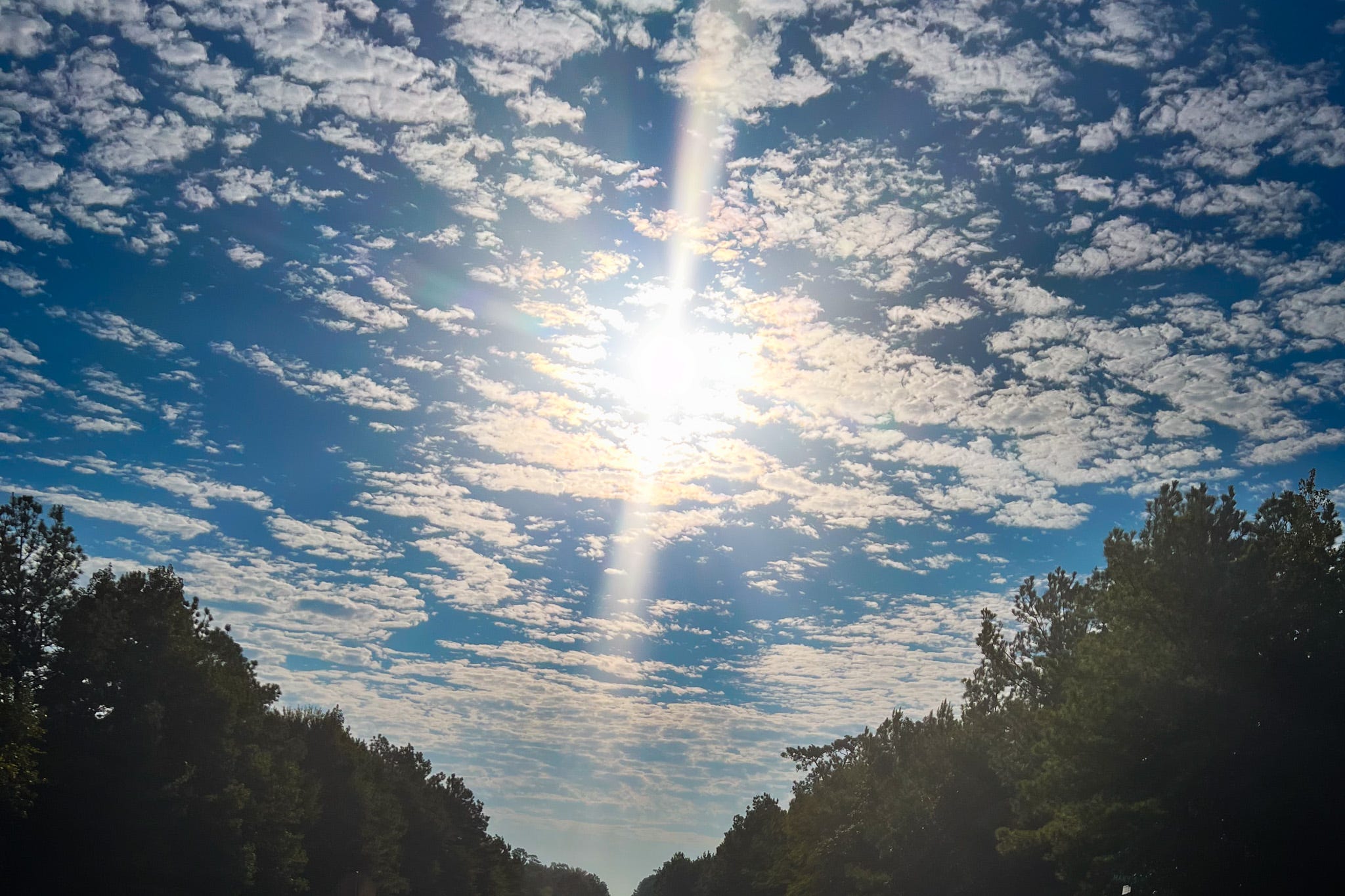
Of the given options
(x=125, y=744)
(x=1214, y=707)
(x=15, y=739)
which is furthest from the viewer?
(x=125, y=744)

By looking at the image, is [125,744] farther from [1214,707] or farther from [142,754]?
[1214,707]

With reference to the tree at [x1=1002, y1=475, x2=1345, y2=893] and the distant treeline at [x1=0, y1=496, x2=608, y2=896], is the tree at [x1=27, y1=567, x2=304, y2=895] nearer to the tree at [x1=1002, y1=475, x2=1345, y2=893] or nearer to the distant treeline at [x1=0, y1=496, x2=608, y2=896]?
the distant treeline at [x1=0, y1=496, x2=608, y2=896]

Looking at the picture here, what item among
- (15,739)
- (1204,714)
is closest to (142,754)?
(15,739)

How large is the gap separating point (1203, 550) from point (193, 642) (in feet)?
141

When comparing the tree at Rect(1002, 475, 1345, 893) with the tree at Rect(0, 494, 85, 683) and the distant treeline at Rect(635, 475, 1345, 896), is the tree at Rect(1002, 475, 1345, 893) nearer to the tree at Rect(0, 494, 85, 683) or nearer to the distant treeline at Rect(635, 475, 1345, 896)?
the distant treeline at Rect(635, 475, 1345, 896)

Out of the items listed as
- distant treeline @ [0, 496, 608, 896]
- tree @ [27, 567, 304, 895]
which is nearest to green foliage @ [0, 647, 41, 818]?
distant treeline @ [0, 496, 608, 896]

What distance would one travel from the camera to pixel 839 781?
247 ft

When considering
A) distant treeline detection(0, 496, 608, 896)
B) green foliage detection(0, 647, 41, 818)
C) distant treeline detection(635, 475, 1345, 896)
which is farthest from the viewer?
distant treeline detection(0, 496, 608, 896)

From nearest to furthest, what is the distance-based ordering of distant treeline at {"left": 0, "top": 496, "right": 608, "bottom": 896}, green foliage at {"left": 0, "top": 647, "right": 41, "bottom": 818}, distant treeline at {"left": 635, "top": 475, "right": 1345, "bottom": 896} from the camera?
distant treeline at {"left": 635, "top": 475, "right": 1345, "bottom": 896} → green foliage at {"left": 0, "top": 647, "right": 41, "bottom": 818} → distant treeline at {"left": 0, "top": 496, "right": 608, "bottom": 896}

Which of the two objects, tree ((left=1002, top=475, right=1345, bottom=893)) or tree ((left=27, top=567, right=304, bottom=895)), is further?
tree ((left=27, top=567, right=304, bottom=895))

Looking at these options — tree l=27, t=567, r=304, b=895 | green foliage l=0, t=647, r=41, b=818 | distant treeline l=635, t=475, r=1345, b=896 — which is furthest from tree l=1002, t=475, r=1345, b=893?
tree l=27, t=567, r=304, b=895

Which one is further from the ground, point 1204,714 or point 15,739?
point 1204,714

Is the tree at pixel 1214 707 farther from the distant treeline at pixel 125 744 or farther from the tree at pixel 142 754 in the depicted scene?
the tree at pixel 142 754

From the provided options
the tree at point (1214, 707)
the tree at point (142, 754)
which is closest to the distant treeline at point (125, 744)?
the tree at point (142, 754)
